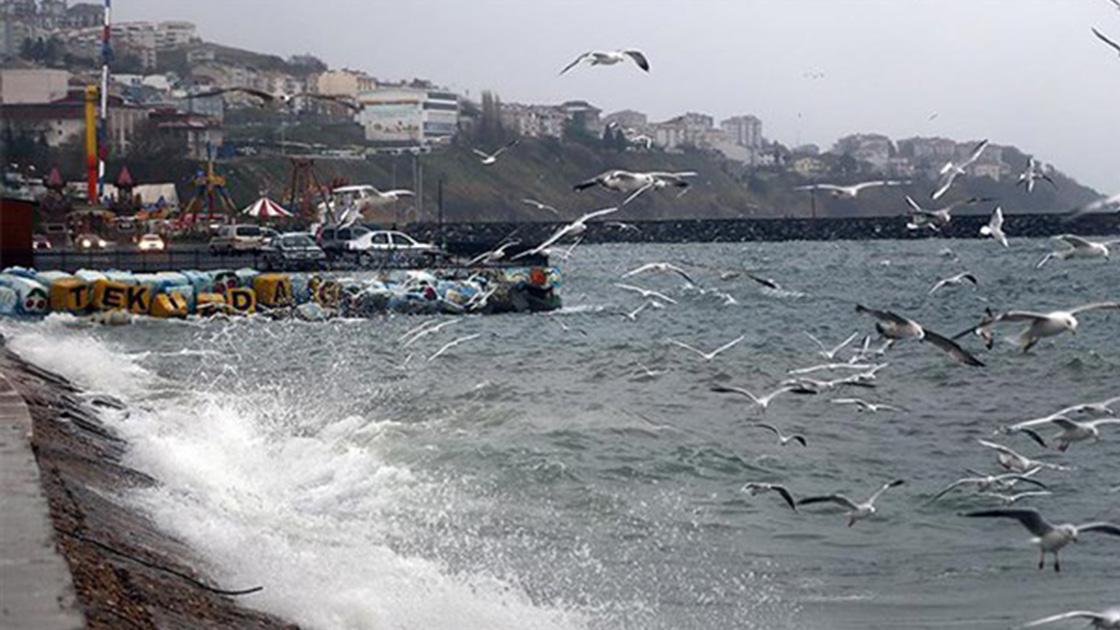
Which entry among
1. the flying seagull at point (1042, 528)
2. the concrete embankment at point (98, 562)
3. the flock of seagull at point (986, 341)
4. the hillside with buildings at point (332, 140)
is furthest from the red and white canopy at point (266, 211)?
the flying seagull at point (1042, 528)

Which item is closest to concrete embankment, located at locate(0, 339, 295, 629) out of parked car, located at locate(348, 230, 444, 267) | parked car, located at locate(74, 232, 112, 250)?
parked car, located at locate(348, 230, 444, 267)

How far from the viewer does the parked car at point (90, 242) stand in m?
53.7

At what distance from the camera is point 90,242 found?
55938mm

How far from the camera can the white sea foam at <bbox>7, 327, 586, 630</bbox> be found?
9016 mm

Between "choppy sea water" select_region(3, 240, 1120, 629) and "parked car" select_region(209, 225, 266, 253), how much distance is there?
2179 centimetres

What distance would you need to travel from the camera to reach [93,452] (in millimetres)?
13000

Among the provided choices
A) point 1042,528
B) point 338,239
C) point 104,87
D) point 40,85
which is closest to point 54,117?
point 40,85

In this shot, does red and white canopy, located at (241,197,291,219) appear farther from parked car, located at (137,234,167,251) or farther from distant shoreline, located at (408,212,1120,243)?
distant shoreline, located at (408,212,1120,243)

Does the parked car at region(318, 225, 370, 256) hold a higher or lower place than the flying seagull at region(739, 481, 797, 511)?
lower

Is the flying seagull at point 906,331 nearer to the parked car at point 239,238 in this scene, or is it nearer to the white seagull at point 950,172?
the white seagull at point 950,172

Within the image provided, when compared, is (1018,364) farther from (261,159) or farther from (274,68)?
(274,68)

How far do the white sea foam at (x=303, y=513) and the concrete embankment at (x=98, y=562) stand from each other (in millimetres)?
233

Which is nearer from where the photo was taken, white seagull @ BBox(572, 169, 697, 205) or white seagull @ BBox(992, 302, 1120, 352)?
white seagull @ BBox(992, 302, 1120, 352)

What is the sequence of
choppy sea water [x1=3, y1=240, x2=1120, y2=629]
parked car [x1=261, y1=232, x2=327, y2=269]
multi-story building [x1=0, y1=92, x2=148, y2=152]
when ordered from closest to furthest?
choppy sea water [x1=3, y1=240, x2=1120, y2=629], parked car [x1=261, y1=232, x2=327, y2=269], multi-story building [x1=0, y1=92, x2=148, y2=152]
